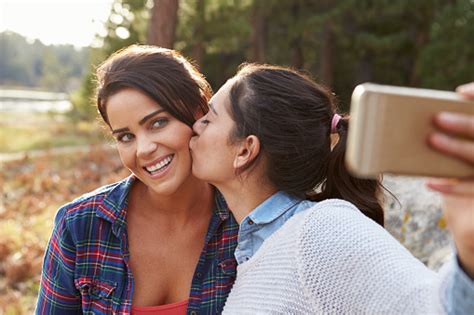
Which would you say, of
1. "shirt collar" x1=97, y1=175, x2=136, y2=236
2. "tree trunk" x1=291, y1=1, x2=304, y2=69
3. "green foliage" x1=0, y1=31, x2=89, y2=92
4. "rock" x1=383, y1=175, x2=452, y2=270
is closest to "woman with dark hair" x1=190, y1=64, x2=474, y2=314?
"shirt collar" x1=97, y1=175, x2=136, y2=236

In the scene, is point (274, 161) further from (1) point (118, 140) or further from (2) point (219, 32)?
(2) point (219, 32)

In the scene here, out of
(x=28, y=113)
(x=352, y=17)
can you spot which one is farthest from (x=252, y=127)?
(x=28, y=113)

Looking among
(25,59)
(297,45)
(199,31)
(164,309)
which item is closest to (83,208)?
(164,309)

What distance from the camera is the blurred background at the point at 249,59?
553 cm

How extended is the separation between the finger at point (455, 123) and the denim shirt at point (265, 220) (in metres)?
1.05

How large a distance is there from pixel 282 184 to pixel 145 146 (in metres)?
0.51

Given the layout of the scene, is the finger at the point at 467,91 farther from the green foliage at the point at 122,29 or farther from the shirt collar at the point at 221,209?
the green foliage at the point at 122,29

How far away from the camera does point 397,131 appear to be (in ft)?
2.87

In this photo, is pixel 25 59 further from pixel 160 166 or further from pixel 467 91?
pixel 467 91

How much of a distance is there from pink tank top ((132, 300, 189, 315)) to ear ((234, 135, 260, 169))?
61 centimetres

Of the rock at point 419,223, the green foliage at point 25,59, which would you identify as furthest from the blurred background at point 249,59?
the green foliage at point 25,59

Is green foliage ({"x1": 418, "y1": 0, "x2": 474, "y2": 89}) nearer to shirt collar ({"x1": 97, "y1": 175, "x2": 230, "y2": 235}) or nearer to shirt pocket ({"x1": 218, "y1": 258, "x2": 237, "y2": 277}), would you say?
shirt collar ({"x1": 97, "y1": 175, "x2": 230, "y2": 235})

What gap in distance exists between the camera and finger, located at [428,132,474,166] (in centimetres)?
89

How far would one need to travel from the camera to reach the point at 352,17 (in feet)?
49.2
